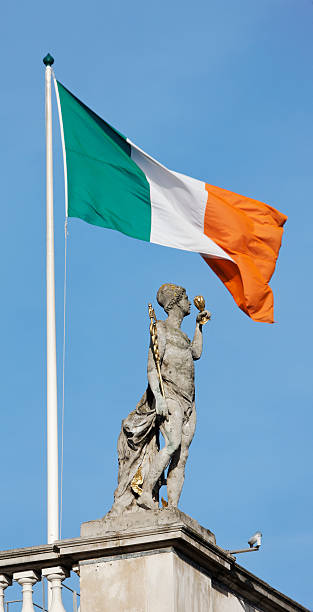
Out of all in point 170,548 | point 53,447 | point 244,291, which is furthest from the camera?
point 244,291

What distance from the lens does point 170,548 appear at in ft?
50.8

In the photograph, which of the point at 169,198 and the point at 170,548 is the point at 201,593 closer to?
the point at 170,548

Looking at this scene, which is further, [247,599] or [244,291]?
[244,291]

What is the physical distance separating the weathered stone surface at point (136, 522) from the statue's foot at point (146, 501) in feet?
1.55

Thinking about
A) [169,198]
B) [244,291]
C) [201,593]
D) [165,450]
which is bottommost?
[201,593]

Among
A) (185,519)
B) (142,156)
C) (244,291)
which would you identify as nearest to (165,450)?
(185,519)

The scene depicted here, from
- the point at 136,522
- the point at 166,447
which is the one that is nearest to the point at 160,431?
the point at 166,447

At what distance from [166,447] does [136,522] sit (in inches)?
60.5

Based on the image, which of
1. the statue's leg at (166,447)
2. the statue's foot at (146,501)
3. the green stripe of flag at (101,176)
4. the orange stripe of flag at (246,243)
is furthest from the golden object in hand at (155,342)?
the orange stripe of flag at (246,243)

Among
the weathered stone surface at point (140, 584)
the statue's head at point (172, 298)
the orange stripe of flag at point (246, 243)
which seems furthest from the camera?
the orange stripe of flag at point (246, 243)

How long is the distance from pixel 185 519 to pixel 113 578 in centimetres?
103

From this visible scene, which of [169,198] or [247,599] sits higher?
[169,198]

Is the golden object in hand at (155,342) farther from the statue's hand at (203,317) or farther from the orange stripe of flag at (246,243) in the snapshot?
the orange stripe of flag at (246,243)

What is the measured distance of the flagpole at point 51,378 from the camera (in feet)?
60.3
